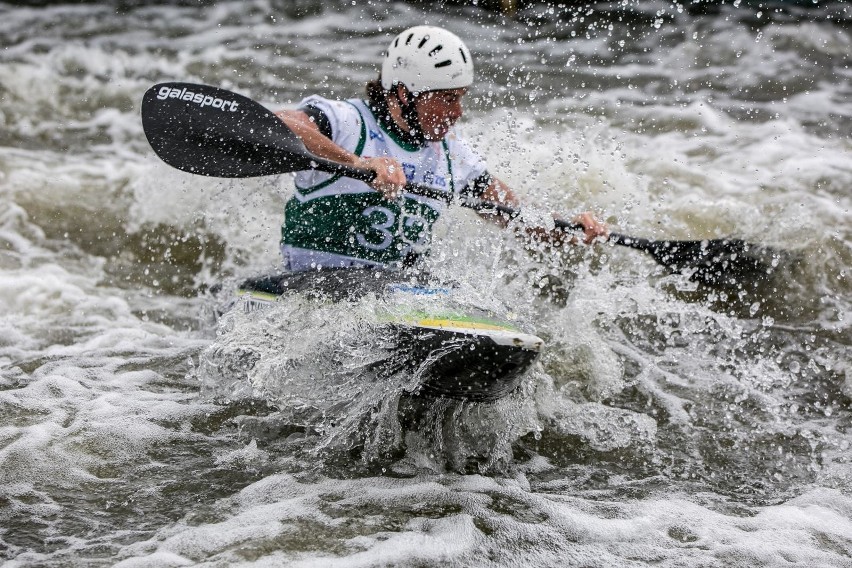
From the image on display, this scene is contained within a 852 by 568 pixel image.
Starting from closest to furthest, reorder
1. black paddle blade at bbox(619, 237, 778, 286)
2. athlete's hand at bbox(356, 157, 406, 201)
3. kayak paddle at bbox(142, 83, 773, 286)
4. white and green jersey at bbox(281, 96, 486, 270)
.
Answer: athlete's hand at bbox(356, 157, 406, 201)
kayak paddle at bbox(142, 83, 773, 286)
white and green jersey at bbox(281, 96, 486, 270)
black paddle blade at bbox(619, 237, 778, 286)

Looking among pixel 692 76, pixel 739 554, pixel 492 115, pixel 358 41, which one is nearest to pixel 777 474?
pixel 739 554

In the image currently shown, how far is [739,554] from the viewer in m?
3.14

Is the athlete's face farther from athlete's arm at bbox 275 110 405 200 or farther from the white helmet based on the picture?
athlete's arm at bbox 275 110 405 200

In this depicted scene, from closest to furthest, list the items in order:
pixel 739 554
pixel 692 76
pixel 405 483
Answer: pixel 739 554
pixel 405 483
pixel 692 76

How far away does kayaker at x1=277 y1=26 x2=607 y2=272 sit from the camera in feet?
13.4

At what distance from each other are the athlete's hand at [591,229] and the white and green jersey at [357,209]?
0.69 m

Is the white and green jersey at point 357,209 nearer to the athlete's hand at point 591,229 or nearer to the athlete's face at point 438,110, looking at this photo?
the athlete's face at point 438,110

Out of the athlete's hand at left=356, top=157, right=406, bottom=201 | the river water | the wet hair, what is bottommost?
the river water

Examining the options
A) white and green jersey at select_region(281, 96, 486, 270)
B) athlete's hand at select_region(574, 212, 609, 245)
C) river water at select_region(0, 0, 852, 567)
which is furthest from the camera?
athlete's hand at select_region(574, 212, 609, 245)

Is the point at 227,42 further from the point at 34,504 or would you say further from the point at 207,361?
the point at 34,504

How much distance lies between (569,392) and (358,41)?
705 centimetres

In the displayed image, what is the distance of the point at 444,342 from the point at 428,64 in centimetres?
140

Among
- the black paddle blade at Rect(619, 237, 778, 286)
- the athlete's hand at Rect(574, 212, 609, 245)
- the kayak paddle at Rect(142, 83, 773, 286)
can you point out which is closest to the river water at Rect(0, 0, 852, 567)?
the black paddle blade at Rect(619, 237, 778, 286)

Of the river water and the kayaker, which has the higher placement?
the kayaker
